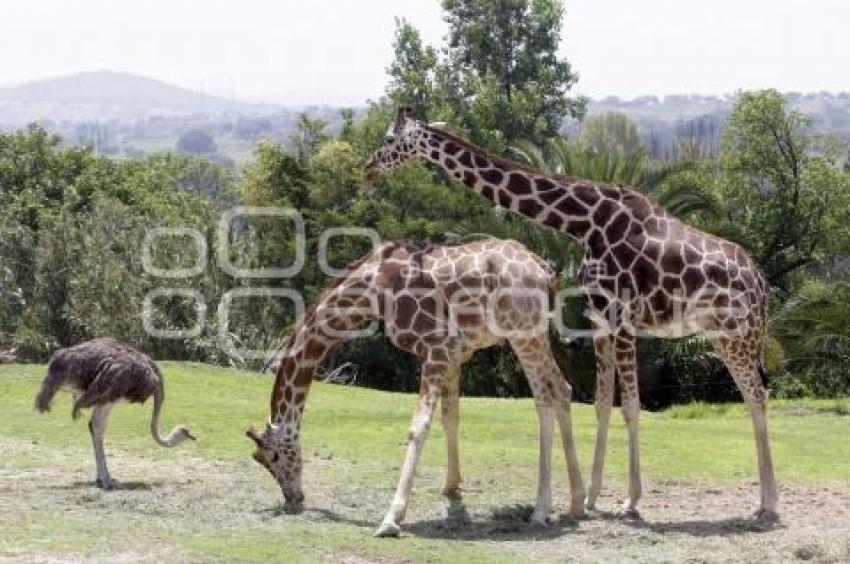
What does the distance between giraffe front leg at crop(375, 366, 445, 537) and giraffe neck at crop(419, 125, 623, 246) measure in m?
2.19

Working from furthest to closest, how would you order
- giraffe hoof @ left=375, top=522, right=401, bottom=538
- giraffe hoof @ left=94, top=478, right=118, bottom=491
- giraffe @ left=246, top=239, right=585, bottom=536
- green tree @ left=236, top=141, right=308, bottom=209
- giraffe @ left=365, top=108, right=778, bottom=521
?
green tree @ left=236, top=141, right=308, bottom=209, giraffe hoof @ left=94, top=478, right=118, bottom=491, giraffe @ left=365, top=108, right=778, bottom=521, giraffe @ left=246, top=239, right=585, bottom=536, giraffe hoof @ left=375, top=522, right=401, bottom=538

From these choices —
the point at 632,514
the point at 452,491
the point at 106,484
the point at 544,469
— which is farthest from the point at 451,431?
the point at 106,484

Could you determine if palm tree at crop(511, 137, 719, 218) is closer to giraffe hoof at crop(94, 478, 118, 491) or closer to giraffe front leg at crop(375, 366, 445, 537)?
giraffe front leg at crop(375, 366, 445, 537)

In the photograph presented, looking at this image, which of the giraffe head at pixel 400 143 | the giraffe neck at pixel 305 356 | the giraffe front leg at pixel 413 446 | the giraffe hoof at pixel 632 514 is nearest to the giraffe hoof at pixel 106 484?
the giraffe neck at pixel 305 356

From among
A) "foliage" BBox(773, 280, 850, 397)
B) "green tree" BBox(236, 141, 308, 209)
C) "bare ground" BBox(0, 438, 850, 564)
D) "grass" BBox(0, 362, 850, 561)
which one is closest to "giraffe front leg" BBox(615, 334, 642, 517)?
"bare ground" BBox(0, 438, 850, 564)

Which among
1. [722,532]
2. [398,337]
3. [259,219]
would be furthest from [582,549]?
[259,219]

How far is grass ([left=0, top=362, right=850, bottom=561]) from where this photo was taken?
1091 centimetres

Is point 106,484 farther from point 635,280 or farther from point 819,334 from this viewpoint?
point 819,334

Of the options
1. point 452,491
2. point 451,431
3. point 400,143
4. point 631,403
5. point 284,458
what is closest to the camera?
point 284,458

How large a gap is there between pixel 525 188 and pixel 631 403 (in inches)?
99.7

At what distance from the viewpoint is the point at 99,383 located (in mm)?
13273

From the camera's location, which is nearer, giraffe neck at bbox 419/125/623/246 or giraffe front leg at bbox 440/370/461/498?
giraffe neck at bbox 419/125/623/246

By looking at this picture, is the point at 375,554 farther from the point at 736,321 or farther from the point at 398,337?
the point at 736,321

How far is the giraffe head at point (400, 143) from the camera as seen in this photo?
1349 cm
